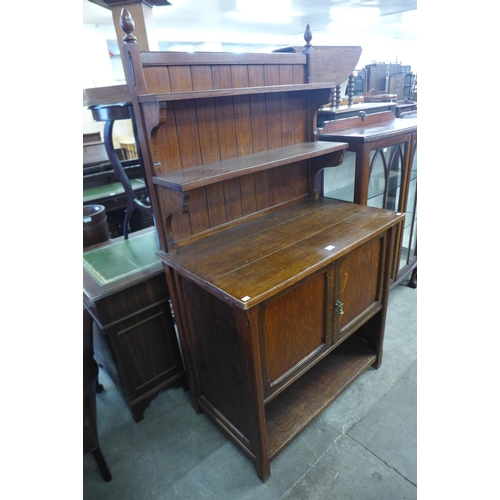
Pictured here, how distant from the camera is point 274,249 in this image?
1.33 m

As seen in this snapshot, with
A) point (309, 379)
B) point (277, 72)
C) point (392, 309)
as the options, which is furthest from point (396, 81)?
point (309, 379)

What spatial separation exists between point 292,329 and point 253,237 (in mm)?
414

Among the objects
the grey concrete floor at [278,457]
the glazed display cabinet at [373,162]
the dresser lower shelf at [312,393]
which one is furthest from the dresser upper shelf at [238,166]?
the grey concrete floor at [278,457]

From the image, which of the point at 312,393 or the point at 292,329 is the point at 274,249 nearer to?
the point at 292,329

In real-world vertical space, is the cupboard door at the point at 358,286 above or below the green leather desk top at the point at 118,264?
below

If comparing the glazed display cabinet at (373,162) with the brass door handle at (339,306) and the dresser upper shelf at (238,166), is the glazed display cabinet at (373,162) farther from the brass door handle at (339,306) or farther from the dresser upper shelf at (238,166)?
the brass door handle at (339,306)

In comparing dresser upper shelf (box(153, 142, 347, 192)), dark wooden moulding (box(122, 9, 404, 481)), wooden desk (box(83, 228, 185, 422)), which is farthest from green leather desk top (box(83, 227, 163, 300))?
dresser upper shelf (box(153, 142, 347, 192))

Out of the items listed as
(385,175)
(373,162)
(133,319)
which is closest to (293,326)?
(133,319)

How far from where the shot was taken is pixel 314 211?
1.70 m

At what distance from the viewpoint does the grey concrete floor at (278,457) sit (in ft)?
4.62

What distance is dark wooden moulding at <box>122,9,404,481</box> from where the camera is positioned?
3.88ft
